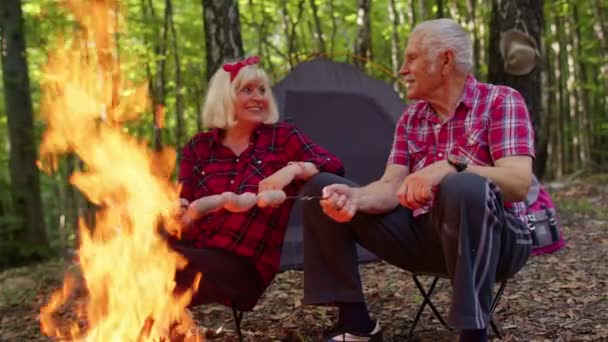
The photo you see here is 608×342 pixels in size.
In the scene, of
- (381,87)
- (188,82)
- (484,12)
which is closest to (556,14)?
(484,12)

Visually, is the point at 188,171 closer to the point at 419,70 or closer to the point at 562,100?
the point at 419,70

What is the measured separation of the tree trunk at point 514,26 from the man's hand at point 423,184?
401 centimetres

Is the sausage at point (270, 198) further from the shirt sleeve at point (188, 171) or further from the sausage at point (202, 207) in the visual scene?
the shirt sleeve at point (188, 171)

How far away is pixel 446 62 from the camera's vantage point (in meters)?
2.39

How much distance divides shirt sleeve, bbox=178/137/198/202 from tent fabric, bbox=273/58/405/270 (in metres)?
1.89

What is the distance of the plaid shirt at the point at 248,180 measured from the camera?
2.69 metres

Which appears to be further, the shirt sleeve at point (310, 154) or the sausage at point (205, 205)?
the shirt sleeve at point (310, 154)

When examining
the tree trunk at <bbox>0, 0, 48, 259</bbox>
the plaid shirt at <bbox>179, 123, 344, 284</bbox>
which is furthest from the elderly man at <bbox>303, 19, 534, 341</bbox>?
the tree trunk at <bbox>0, 0, 48, 259</bbox>

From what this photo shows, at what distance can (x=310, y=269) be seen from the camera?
7.82 ft

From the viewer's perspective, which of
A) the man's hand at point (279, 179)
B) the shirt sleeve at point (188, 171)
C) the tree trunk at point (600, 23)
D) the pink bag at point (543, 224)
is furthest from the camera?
the tree trunk at point (600, 23)

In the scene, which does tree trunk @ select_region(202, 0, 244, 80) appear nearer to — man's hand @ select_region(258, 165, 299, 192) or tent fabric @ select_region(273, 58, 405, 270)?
tent fabric @ select_region(273, 58, 405, 270)

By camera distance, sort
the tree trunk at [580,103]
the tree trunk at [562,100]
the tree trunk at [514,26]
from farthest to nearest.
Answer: the tree trunk at [562,100]
the tree trunk at [580,103]
the tree trunk at [514,26]

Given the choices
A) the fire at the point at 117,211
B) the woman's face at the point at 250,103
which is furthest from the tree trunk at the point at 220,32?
the woman's face at the point at 250,103

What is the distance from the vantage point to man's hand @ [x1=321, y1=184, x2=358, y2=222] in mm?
2205
